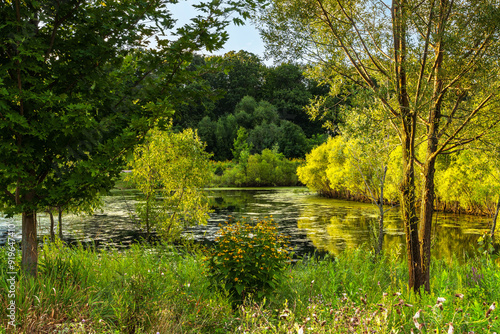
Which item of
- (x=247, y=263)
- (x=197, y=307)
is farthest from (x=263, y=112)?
(x=197, y=307)

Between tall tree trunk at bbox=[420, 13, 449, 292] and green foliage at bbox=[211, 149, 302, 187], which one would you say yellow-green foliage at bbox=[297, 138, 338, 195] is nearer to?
green foliage at bbox=[211, 149, 302, 187]

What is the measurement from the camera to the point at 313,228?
15.5 m

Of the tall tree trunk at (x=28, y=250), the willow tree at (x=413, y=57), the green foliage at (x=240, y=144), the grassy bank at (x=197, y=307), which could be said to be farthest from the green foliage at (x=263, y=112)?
the tall tree trunk at (x=28, y=250)

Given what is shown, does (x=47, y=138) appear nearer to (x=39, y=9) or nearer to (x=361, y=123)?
(x=39, y=9)

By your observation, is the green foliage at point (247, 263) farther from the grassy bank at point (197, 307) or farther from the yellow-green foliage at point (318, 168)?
the yellow-green foliage at point (318, 168)

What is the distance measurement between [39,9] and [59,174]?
1476mm

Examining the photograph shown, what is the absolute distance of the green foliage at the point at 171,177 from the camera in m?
10.3

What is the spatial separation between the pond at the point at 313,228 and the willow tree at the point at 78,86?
7.19m

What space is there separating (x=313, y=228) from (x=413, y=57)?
33.8ft

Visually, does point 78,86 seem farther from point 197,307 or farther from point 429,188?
point 429,188

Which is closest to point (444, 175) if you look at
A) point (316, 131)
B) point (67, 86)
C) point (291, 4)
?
point (291, 4)

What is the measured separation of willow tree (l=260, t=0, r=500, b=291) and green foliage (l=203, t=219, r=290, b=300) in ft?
7.13

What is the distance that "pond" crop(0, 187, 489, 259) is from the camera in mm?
12484

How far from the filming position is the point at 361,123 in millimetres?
5461
